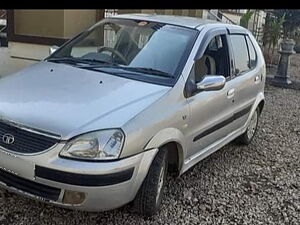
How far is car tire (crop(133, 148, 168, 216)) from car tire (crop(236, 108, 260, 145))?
2305mm

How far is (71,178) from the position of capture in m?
2.68

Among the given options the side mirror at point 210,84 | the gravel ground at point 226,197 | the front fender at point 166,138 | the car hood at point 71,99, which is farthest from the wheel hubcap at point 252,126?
the car hood at point 71,99

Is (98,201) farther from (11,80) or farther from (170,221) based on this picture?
(11,80)

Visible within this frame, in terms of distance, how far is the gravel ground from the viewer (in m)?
3.22

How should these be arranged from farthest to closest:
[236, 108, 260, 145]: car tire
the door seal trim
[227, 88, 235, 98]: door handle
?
[236, 108, 260, 145]: car tire
[227, 88, 235, 98]: door handle
the door seal trim

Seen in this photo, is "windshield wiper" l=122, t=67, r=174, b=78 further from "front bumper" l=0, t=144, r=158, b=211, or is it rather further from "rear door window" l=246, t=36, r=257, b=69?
"rear door window" l=246, t=36, r=257, b=69

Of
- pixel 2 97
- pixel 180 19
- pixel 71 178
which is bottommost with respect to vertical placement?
pixel 71 178

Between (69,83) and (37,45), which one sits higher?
(69,83)

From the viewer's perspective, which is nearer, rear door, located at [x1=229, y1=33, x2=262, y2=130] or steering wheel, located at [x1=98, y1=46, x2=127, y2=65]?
steering wheel, located at [x1=98, y1=46, x2=127, y2=65]

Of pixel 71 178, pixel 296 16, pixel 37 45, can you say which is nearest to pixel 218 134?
pixel 71 178

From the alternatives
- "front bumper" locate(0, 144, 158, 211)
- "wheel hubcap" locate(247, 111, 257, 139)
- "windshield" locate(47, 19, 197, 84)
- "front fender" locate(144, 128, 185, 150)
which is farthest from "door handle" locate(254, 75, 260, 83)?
"front bumper" locate(0, 144, 158, 211)

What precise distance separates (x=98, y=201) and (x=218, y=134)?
6.13 feet

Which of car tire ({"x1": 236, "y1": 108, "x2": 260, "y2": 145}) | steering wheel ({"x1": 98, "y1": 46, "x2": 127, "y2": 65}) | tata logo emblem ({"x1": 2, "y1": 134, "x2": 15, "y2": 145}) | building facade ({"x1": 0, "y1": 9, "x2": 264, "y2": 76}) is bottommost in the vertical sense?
car tire ({"x1": 236, "y1": 108, "x2": 260, "y2": 145})

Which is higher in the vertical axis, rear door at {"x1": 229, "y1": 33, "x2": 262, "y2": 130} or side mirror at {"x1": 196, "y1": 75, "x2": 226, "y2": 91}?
side mirror at {"x1": 196, "y1": 75, "x2": 226, "y2": 91}
